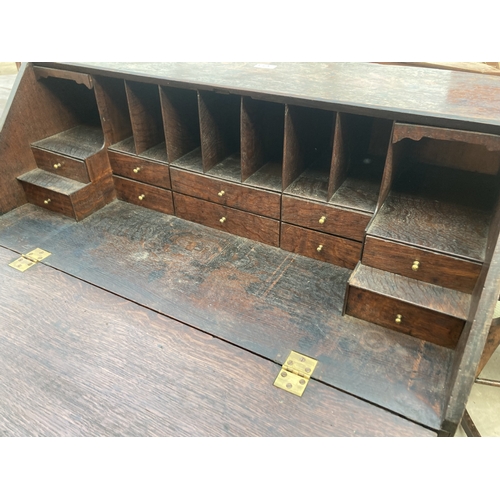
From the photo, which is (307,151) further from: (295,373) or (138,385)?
(138,385)

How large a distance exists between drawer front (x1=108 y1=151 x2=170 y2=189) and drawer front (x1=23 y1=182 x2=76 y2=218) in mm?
282

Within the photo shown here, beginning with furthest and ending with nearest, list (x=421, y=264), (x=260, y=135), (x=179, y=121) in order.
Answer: (x=179, y=121), (x=260, y=135), (x=421, y=264)

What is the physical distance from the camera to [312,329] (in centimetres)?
137

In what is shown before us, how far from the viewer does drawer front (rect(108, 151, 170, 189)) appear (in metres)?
1.89

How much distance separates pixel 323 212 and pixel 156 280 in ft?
2.27

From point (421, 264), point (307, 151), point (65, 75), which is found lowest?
point (421, 264)

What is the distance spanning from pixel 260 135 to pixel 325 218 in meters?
0.45

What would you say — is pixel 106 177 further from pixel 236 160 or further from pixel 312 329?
pixel 312 329

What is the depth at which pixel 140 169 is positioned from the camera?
1.95 metres

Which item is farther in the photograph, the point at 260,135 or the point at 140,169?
the point at 140,169

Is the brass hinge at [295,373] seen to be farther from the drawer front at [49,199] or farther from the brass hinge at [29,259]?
the drawer front at [49,199]

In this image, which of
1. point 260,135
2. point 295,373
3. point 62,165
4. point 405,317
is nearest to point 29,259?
point 62,165

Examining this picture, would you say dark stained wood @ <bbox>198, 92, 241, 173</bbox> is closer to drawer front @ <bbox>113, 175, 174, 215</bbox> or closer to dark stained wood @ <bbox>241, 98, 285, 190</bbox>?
dark stained wood @ <bbox>241, 98, 285, 190</bbox>

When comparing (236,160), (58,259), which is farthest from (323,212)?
(58,259)
